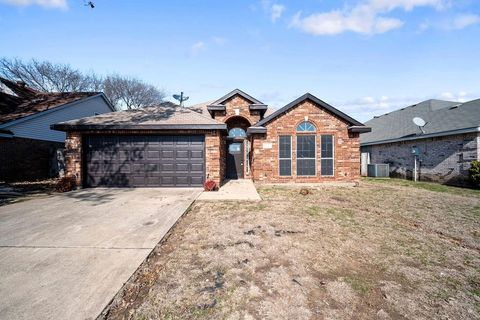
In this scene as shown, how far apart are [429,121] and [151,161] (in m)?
18.2

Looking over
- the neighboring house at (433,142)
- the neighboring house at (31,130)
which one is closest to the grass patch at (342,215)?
the neighboring house at (433,142)

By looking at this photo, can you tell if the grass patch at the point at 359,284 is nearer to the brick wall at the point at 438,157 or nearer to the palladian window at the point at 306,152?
the palladian window at the point at 306,152

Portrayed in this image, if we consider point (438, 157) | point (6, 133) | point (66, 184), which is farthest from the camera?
point (438, 157)

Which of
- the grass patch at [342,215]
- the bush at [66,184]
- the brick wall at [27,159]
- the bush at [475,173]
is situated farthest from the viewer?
the brick wall at [27,159]

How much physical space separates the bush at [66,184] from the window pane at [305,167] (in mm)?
10802

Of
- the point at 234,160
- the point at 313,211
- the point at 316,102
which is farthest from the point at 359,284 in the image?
the point at 234,160

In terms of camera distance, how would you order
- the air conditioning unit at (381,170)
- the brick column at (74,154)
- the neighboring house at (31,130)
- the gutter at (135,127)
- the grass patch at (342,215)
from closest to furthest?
1. the grass patch at (342,215)
2. the gutter at (135,127)
3. the brick column at (74,154)
4. the neighboring house at (31,130)
5. the air conditioning unit at (381,170)

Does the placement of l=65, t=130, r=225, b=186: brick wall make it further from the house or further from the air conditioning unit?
the air conditioning unit

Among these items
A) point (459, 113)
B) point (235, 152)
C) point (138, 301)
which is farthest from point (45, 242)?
point (459, 113)

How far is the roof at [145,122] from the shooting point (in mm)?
9836

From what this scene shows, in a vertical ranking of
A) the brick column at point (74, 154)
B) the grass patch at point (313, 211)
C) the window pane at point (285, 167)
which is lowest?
the grass patch at point (313, 211)

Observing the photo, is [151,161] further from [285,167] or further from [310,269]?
[310,269]

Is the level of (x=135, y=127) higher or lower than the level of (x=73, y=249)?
higher

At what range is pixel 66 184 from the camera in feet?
31.0
